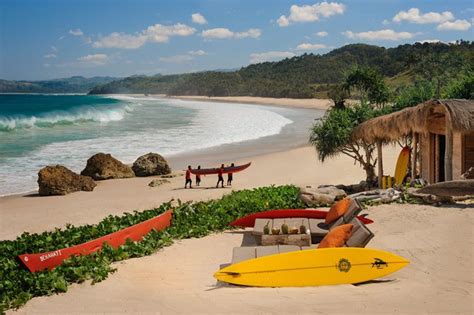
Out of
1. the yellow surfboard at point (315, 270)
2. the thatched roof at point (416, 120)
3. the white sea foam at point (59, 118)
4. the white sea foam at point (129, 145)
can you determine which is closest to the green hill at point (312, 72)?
the white sea foam at point (129, 145)

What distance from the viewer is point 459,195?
33.5ft

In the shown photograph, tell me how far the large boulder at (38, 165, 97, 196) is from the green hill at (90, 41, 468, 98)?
43.4 m

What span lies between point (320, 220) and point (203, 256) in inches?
84.9

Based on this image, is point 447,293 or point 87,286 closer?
point 447,293

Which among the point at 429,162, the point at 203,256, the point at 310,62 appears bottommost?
the point at 203,256

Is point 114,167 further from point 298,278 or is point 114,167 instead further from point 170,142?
point 298,278

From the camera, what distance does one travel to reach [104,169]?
1972 centimetres

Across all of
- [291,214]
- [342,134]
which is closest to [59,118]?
[342,134]

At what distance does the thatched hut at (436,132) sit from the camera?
11234mm

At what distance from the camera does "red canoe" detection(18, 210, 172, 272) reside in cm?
740

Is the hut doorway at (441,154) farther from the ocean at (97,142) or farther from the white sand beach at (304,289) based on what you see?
the ocean at (97,142)

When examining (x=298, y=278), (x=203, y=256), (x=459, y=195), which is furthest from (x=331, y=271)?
(x=459, y=195)

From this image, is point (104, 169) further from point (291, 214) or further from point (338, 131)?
point (291, 214)

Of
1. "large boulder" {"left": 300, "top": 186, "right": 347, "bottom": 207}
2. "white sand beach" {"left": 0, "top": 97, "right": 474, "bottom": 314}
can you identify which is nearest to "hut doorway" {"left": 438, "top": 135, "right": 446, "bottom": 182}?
"large boulder" {"left": 300, "top": 186, "right": 347, "bottom": 207}
